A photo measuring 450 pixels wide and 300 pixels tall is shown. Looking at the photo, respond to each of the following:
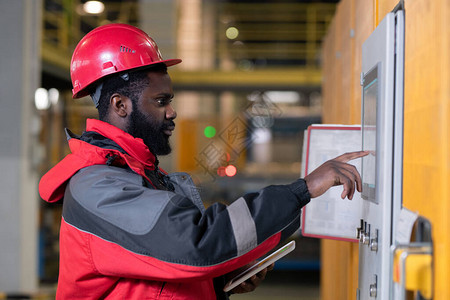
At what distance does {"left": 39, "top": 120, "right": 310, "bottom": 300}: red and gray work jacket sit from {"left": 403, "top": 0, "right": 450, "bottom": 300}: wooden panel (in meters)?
0.37

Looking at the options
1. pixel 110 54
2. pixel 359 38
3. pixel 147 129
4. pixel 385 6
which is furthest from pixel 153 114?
pixel 359 38

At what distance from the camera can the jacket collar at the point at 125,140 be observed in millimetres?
1833

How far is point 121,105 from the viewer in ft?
6.28

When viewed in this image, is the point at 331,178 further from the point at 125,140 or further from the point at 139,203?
the point at 125,140

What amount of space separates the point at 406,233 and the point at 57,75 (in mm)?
6592

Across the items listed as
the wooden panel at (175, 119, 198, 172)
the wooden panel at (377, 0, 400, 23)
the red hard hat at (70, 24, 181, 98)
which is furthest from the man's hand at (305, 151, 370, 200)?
the wooden panel at (175, 119, 198, 172)

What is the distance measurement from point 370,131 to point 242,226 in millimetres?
580

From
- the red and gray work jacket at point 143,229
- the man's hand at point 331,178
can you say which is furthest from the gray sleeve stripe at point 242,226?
the man's hand at point 331,178

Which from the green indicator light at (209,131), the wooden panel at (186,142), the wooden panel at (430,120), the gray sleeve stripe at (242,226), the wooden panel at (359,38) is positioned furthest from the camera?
the wooden panel at (186,142)

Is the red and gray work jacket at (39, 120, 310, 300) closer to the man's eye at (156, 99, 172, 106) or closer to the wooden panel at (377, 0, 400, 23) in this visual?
the man's eye at (156, 99, 172, 106)

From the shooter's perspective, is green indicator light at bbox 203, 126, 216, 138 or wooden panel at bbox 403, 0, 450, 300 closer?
wooden panel at bbox 403, 0, 450, 300

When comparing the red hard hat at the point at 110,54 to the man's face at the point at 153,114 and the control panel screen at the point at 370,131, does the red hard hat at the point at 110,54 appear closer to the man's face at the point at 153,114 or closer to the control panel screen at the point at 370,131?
the man's face at the point at 153,114

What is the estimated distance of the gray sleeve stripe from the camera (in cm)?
148

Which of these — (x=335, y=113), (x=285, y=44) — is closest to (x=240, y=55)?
(x=285, y=44)
